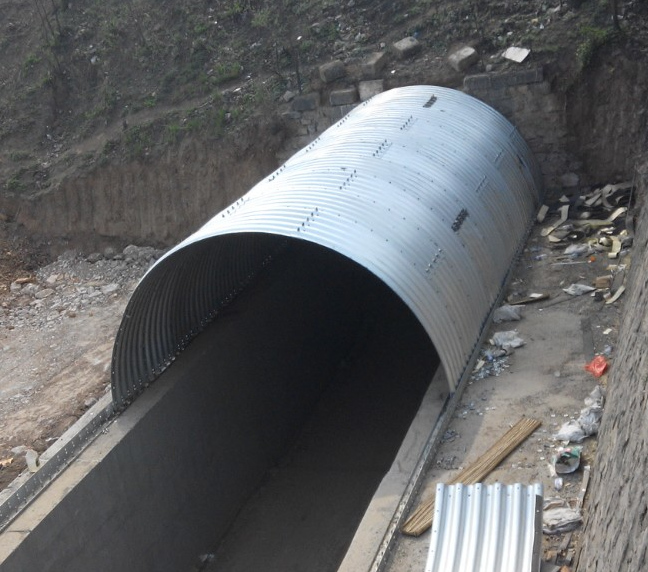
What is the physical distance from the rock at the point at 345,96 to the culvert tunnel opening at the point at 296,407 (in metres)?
2.89

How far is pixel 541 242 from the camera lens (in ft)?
42.2

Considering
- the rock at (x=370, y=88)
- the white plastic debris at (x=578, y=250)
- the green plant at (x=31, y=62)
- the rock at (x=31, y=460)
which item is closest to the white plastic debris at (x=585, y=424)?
the white plastic debris at (x=578, y=250)

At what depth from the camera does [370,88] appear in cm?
1515

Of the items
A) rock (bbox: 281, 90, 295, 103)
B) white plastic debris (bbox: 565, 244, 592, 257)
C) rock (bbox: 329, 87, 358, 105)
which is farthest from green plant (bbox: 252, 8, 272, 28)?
white plastic debris (bbox: 565, 244, 592, 257)

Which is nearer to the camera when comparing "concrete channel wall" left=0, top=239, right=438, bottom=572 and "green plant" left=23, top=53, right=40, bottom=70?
"concrete channel wall" left=0, top=239, right=438, bottom=572

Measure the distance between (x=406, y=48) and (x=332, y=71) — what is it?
1387mm

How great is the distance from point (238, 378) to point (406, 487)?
163 inches

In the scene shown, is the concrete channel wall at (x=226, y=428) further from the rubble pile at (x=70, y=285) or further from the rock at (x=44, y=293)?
the rock at (x=44, y=293)

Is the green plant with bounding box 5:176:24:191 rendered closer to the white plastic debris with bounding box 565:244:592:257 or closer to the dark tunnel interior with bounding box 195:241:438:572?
the dark tunnel interior with bounding box 195:241:438:572

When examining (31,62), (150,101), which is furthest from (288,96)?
(31,62)

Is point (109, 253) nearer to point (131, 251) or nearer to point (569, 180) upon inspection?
point (131, 251)

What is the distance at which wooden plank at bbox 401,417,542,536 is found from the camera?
25.9 ft

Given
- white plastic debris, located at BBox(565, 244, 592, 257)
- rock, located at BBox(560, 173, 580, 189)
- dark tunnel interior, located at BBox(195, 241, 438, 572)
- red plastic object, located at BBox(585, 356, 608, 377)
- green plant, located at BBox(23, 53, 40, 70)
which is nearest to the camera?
red plastic object, located at BBox(585, 356, 608, 377)

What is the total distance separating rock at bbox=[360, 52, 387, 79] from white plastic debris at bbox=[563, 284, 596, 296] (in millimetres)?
5951
